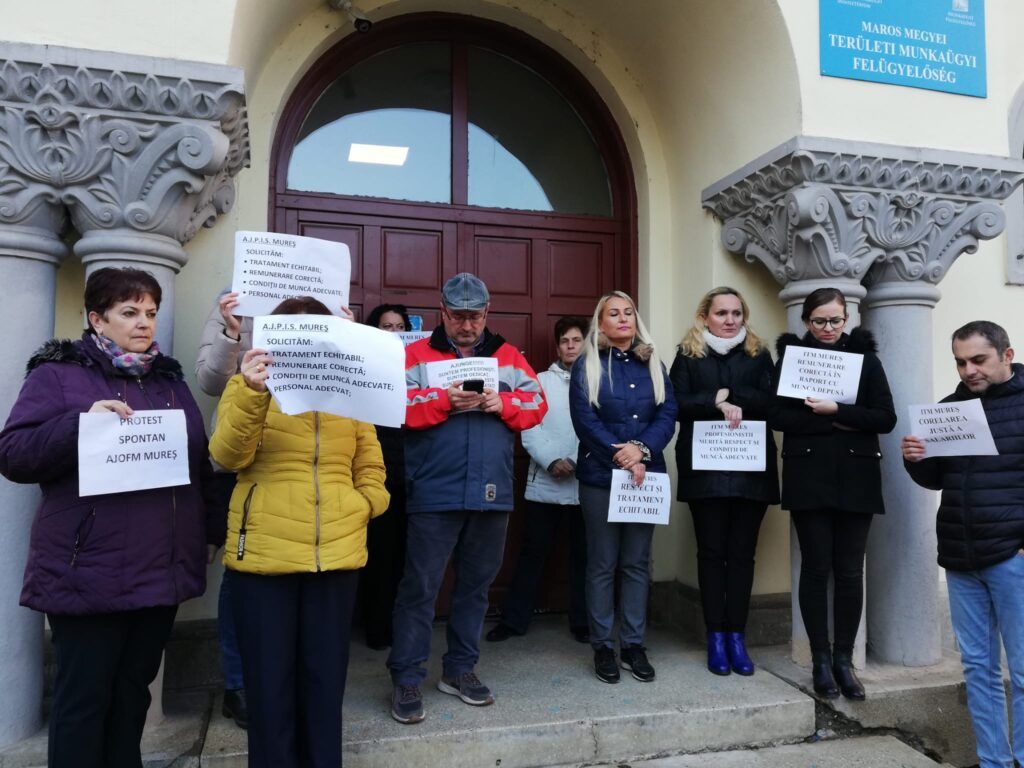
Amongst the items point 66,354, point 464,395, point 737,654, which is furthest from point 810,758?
point 66,354

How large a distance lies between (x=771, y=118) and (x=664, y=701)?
3263 mm

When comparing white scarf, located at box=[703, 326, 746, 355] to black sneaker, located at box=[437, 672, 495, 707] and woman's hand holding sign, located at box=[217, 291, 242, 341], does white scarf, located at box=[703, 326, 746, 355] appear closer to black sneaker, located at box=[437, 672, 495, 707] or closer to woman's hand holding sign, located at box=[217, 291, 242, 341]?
black sneaker, located at box=[437, 672, 495, 707]

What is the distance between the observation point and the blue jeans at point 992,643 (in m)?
3.21

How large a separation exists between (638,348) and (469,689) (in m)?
1.84

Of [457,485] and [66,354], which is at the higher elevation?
[66,354]

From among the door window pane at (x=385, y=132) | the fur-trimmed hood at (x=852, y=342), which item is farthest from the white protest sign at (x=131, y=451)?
the fur-trimmed hood at (x=852, y=342)

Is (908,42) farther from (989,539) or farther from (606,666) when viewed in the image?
(606,666)

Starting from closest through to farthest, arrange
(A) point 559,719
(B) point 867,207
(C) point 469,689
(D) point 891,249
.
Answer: (A) point 559,719, (C) point 469,689, (B) point 867,207, (D) point 891,249

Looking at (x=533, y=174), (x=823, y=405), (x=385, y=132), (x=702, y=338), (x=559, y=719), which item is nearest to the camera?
(x=559, y=719)

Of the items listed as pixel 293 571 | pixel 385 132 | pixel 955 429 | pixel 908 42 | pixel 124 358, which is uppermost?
pixel 908 42

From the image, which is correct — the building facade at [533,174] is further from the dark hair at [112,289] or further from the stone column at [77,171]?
the dark hair at [112,289]

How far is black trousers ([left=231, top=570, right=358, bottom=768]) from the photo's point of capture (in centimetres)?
263

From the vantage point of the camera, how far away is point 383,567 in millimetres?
4305

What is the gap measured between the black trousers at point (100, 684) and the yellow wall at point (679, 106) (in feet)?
4.97
